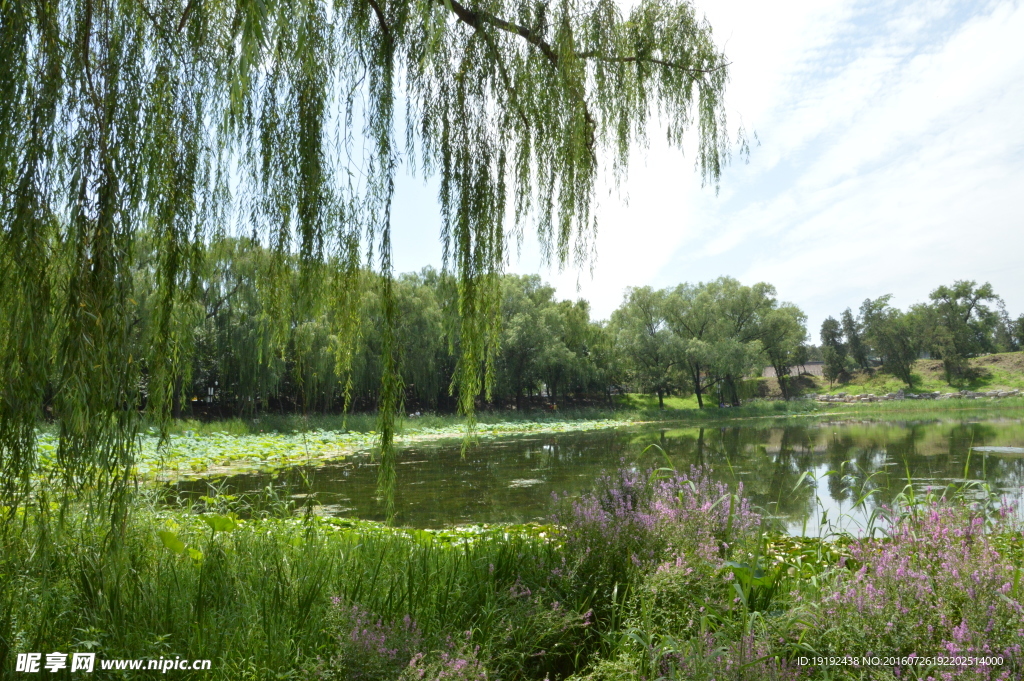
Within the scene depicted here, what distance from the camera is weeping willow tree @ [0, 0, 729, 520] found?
1617mm

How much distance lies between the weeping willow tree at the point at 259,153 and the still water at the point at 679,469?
1.10 meters

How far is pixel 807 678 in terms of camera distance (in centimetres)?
186

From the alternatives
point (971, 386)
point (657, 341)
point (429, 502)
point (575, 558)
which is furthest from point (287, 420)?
point (971, 386)

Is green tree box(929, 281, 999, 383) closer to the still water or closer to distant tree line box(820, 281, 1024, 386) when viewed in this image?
distant tree line box(820, 281, 1024, 386)

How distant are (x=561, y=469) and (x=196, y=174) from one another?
325 inches

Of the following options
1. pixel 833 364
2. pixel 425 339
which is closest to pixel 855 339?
pixel 833 364

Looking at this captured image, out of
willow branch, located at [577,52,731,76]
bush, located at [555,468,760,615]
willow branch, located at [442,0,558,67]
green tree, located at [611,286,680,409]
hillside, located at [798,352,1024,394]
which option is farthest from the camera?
hillside, located at [798,352,1024,394]

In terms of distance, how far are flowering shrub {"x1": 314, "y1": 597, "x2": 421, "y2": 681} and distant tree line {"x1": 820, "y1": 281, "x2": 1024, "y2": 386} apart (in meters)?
51.0

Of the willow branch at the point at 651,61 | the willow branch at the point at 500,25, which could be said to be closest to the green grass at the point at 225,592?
the willow branch at the point at 500,25

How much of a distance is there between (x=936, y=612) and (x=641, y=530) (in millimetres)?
1155

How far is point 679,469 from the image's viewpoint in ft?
28.9

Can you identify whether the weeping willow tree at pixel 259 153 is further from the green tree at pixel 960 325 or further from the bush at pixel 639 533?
the green tree at pixel 960 325

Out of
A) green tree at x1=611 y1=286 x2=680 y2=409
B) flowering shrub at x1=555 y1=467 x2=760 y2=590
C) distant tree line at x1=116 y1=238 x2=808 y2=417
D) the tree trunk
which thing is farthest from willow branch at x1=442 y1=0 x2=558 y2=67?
the tree trunk

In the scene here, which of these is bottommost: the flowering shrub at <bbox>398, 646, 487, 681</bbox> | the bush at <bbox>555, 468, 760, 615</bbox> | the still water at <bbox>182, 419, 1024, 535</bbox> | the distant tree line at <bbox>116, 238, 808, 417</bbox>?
the still water at <bbox>182, 419, 1024, 535</bbox>
